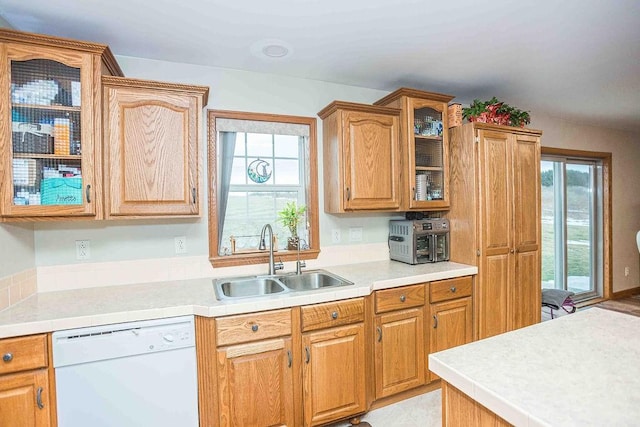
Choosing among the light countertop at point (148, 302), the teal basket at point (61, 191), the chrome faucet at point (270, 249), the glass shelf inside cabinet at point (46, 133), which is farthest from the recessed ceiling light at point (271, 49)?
the light countertop at point (148, 302)

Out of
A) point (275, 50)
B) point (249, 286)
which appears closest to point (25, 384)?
point (249, 286)

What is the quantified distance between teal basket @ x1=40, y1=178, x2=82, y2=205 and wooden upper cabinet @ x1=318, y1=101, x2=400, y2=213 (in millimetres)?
1627

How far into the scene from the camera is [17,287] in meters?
1.81

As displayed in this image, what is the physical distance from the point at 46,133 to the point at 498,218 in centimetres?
314

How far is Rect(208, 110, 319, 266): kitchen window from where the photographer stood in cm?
246

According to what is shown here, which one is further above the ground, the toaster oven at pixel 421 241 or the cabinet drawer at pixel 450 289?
the toaster oven at pixel 421 241

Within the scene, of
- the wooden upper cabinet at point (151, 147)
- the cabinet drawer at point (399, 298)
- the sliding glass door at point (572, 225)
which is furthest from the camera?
the sliding glass door at point (572, 225)

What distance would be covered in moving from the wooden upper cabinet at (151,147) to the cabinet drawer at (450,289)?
176cm

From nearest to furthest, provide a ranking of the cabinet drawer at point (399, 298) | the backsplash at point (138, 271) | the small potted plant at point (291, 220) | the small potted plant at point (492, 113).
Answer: the backsplash at point (138, 271), the cabinet drawer at point (399, 298), the small potted plant at point (291, 220), the small potted plant at point (492, 113)

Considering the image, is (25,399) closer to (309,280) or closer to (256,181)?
(309,280)

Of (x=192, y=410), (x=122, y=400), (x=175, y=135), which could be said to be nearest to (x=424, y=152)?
(x=175, y=135)

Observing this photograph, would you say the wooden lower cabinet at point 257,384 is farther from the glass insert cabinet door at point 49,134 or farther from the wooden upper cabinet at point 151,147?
the glass insert cabinet door at point 49,134

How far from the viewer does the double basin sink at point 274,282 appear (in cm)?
226

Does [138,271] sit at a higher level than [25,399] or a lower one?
higher
